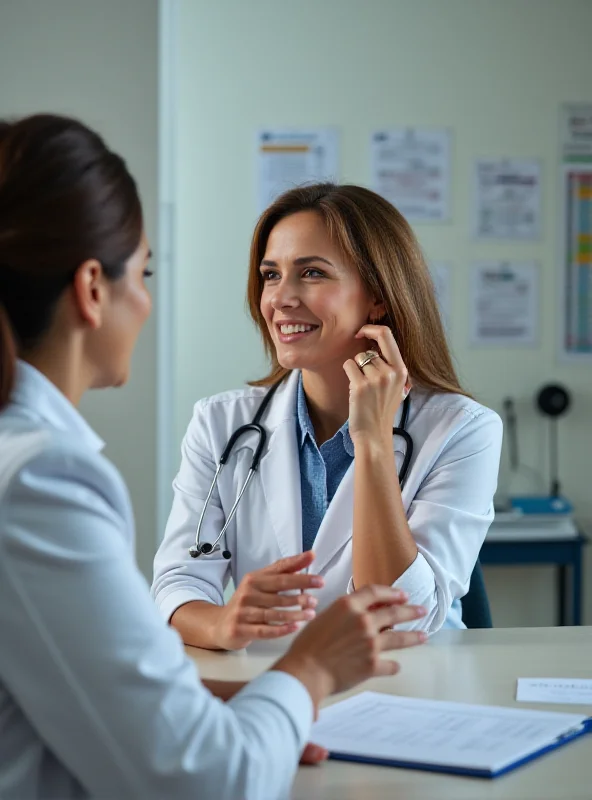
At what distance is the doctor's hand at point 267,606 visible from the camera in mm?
1361

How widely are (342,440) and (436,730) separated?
0.89 meters

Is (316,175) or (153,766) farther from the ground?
(316,175)

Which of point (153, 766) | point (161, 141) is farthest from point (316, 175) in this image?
point (153, 766)

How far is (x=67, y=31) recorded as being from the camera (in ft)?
8.72

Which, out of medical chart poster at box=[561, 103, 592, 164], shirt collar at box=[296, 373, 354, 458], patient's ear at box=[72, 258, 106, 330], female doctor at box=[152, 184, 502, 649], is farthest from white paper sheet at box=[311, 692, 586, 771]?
medical chart poster at box=[561, 103, 592, 164]

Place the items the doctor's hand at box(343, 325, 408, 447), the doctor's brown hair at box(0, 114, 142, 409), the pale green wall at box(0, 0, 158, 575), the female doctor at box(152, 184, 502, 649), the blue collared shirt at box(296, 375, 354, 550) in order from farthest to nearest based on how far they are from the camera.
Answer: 1. the pale green wall at box(0, 0, 158, 575)
2. the blue collared shirt at box(296, 375, 354, 550)
3. the doctor's hand at box(343, 325, 408, 447)
4. the female doctor at box(152, 184, 502, 649)
5. the doctor's brown hair at box(0, 114, 142, 409)

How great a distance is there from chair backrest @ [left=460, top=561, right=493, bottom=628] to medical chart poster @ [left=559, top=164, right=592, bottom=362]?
2.11 meters

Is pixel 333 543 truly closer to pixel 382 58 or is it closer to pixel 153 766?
pixel 153 766

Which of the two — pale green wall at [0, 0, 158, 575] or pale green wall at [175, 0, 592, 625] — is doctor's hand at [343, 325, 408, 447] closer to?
pale green wall at [0, 0, 158, 575]

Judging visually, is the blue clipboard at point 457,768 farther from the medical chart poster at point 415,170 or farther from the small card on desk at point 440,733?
the medical chart poster at point 415,170

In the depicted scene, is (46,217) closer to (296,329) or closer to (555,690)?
(555,690)

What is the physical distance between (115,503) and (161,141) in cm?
201

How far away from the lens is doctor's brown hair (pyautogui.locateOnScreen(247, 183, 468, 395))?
6.58 feet

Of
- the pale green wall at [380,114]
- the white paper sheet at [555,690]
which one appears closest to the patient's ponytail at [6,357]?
the white paper sheet at [555,690]
